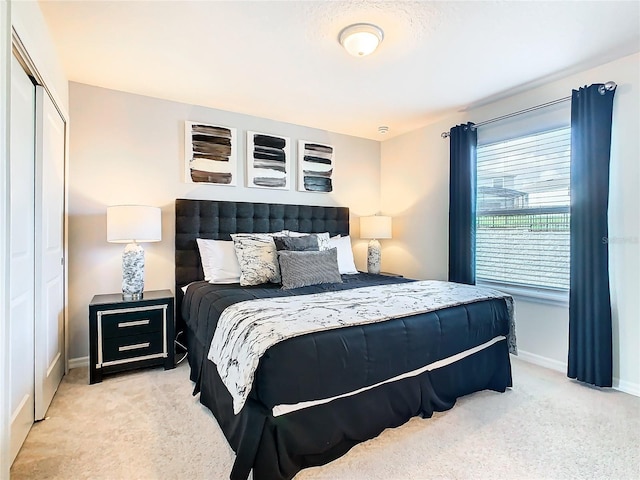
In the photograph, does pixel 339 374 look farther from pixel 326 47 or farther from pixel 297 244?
pixel 326 47

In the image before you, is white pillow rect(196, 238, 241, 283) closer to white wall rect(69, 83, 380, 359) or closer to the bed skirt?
white wall rect(69, 83, 380, 359)

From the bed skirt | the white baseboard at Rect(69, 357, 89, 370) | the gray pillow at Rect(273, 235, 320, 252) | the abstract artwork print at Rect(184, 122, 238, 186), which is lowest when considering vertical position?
the white baseboard at Rect(69, 357, 89, 370)

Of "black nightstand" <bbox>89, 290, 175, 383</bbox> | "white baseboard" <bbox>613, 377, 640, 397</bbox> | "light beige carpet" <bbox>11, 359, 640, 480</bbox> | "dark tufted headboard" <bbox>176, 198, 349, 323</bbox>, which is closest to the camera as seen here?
"light beige carpet" <bbox>11, 359, 640, 480</bbox>

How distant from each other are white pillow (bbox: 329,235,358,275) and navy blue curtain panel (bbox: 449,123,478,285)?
3.54 ft

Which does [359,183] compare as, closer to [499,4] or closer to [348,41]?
[348,41]

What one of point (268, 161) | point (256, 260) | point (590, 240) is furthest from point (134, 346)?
point (590, 240)

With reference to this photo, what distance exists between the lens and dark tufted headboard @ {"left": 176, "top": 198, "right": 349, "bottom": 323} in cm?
327

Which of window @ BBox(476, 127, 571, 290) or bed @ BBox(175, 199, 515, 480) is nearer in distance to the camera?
bed @ BBox(175, 199, 515, 480)

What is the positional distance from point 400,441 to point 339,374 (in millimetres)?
608

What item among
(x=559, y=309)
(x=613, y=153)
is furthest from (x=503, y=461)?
(x=613, y=153)

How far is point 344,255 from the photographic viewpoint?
3.69 m

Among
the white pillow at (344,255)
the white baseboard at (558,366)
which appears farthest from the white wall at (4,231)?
the white baseboard at (558,366)

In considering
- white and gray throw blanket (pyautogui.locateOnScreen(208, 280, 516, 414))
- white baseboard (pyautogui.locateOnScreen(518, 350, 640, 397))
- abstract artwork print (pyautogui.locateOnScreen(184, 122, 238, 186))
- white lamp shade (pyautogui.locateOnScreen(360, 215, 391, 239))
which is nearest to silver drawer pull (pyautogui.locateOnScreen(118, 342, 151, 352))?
white and gray throw blanket (pyautogui.locateOnScreen(208, 280, 516, 414))

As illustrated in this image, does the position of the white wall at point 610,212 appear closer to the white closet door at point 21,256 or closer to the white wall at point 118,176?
the white wall at point 118,176
